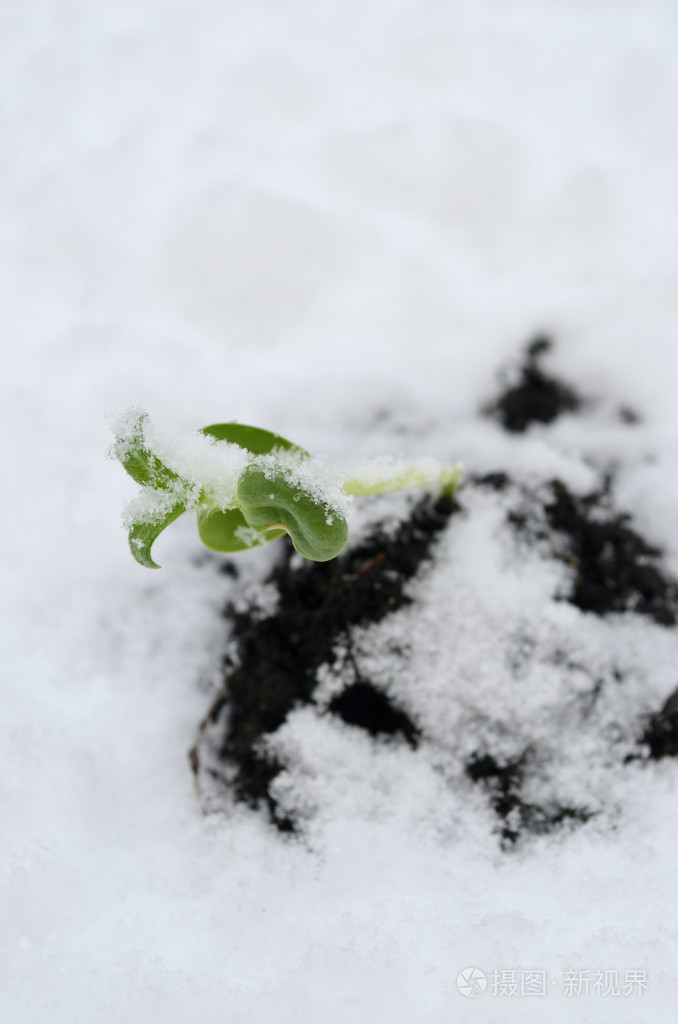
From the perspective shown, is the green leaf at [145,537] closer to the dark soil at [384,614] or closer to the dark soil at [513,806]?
the dark soil at [384,614]

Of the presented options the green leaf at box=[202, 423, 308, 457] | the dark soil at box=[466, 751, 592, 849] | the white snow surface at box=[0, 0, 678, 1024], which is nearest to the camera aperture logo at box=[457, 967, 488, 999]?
the white snow surface at box=[0, 0, 678, 1024]

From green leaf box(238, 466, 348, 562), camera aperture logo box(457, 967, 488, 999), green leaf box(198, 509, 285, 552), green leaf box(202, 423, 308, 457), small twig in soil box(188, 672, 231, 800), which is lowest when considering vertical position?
camera aperture logo box(457, 967, 488, 999)

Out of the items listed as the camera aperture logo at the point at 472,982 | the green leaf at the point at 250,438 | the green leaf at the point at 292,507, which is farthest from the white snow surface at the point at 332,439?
the green leaf at the point at 292,507

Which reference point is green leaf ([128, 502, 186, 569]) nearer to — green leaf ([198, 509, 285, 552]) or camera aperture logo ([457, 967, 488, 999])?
green leaf ([198, 509, 285, 552])

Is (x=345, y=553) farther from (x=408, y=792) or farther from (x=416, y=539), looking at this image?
(x=408, y=792)

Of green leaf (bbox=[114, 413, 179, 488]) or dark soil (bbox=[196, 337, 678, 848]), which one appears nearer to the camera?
green leaf (bbox=[114, 413, 179, 488])

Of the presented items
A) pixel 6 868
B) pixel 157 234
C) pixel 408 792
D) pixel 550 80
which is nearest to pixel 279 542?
pixel 408 792

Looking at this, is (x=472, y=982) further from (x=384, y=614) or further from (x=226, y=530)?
(x=226, y=530)
